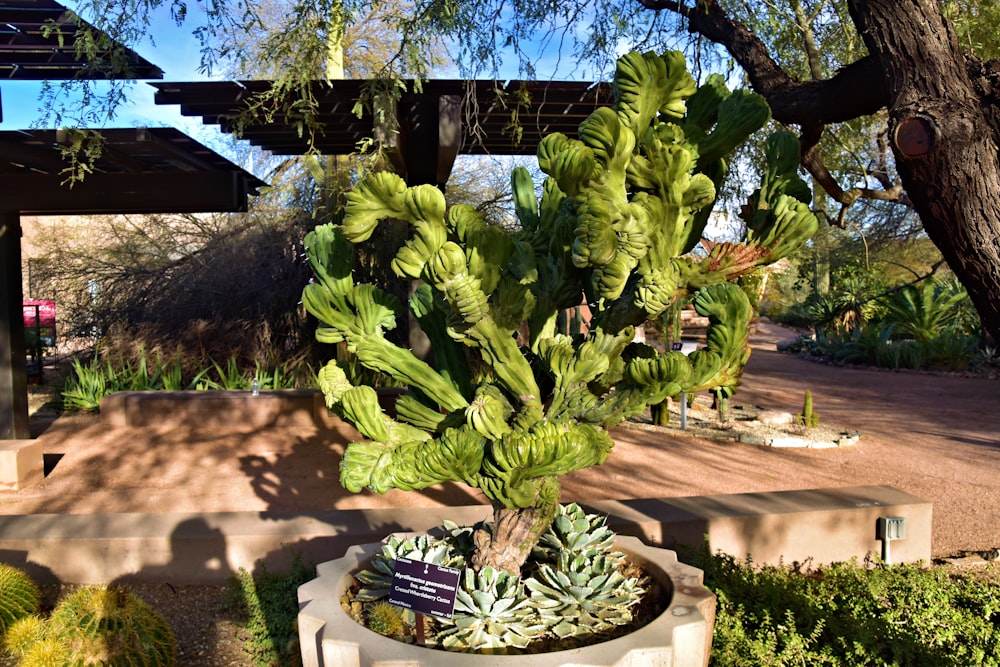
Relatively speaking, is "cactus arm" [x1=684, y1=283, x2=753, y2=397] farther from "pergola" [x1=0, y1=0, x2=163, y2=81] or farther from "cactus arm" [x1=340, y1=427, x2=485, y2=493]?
"pergola" [x1=0, y1=0, x2=163, y2=81]

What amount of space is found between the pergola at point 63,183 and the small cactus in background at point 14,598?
3.59 meters

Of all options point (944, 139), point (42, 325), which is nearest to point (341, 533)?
point (944, 139)

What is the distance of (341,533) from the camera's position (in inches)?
172

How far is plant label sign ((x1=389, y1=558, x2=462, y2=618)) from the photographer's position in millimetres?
2537

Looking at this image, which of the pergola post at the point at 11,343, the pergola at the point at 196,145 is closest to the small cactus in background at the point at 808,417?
the pergola at the point at 196,145

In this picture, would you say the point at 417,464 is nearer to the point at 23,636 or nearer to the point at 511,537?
the point at 511,537

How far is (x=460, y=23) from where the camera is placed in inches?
190

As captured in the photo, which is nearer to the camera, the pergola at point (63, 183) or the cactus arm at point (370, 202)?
the cactus arm at point (370, 202)

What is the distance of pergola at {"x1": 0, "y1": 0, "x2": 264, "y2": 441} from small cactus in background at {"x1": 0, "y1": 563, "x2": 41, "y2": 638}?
3592mm

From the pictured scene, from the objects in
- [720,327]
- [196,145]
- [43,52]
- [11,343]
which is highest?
[43,52]

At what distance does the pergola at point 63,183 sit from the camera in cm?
646

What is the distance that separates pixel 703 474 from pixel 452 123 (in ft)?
12.5

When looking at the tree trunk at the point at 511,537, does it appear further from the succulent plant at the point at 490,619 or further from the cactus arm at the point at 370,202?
the cactus arm at the point at 370,202

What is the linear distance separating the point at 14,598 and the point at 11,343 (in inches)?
189
